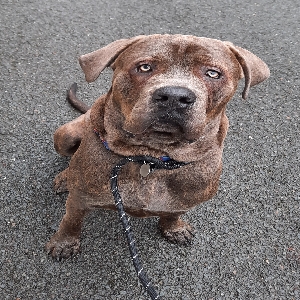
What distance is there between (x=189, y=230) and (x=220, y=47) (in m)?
1.65

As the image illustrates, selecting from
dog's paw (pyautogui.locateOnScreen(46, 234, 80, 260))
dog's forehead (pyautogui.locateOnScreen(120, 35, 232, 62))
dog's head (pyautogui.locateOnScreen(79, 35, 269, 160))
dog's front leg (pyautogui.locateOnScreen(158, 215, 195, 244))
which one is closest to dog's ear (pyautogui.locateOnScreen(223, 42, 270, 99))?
dog's head (pyautogui.locateOnScreen(79, 35, 269, 160))

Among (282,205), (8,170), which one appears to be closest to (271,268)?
(282,205)

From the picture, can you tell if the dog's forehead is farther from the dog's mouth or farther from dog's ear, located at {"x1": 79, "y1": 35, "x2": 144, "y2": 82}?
the dog's mouth

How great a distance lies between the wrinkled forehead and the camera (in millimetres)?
2131

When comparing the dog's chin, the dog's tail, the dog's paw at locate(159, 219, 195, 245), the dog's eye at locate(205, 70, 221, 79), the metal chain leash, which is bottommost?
the dog's paw at locate(159, 219, 195, 245)

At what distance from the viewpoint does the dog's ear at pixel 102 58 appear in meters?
2.29

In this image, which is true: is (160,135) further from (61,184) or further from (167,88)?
(61,184)

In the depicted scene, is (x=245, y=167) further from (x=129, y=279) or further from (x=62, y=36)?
(x=62, y=36)

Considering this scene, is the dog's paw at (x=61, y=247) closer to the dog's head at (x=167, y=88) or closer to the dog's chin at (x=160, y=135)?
the dog's head at (x=167, y=88)

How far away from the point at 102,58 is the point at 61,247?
60.1 inches

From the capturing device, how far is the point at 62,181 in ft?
11.3

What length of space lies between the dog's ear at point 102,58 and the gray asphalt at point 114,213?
1.48m

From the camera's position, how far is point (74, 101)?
396 cm

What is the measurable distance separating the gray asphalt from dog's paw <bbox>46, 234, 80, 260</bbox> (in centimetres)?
7
